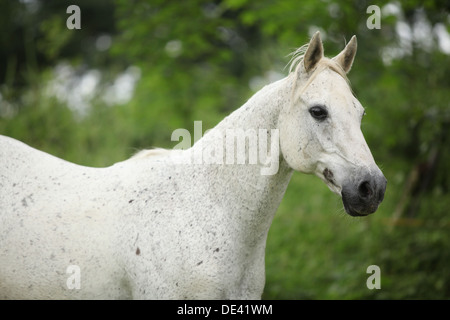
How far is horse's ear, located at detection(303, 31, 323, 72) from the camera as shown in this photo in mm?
2242

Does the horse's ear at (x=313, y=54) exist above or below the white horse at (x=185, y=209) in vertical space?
above

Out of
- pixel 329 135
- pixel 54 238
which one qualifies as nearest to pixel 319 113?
pixel 329 135

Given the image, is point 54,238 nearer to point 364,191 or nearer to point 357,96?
point 364,191

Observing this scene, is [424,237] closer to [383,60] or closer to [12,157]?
[383,60]

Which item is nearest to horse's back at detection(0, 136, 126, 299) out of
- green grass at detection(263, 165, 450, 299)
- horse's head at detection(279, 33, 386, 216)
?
horse's head at detection(279, 33, 386, 216)

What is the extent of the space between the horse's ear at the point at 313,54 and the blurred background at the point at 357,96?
2.20 m

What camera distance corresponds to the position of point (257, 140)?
2455 mm

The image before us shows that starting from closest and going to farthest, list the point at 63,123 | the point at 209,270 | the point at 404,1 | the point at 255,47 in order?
the point at 209,270 < the point at 404,1 < the point at 63,123 < the point at 255,47

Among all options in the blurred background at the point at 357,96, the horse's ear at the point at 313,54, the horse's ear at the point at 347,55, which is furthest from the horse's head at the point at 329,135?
the blurred background at the point at 357,96

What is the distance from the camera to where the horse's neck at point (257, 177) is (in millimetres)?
2430

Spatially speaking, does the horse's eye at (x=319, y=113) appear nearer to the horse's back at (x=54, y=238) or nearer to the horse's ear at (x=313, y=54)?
the horse's ear at (x=313, y=54)

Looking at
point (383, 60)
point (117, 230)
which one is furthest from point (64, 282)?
point (383, 60)
